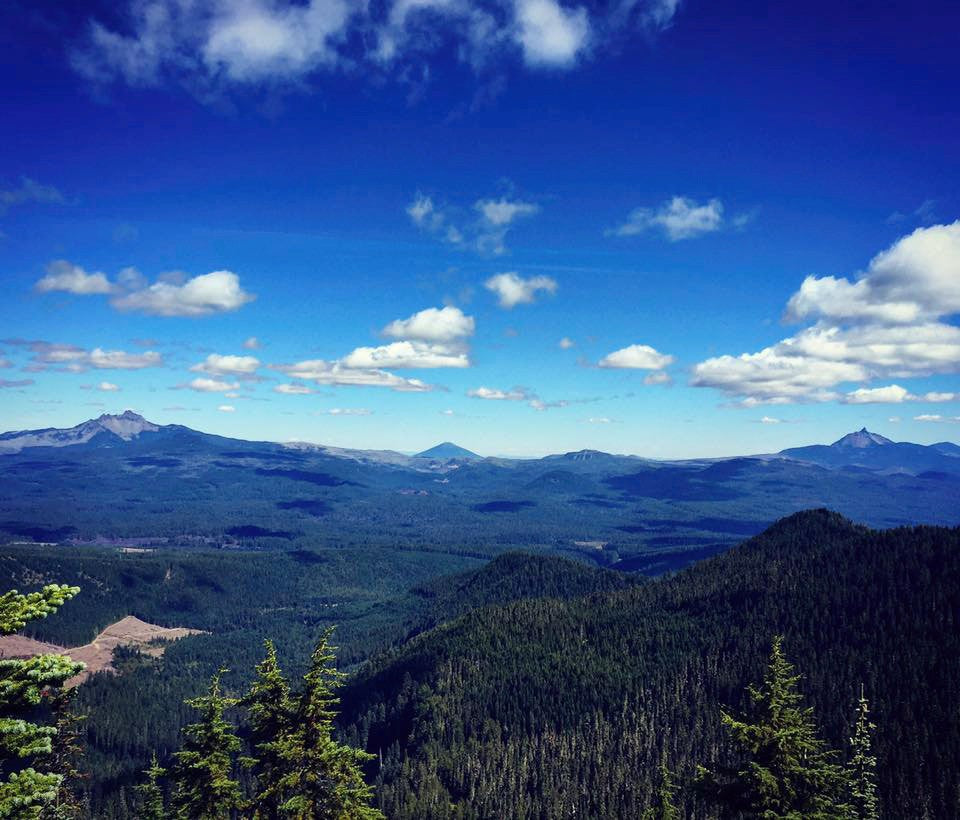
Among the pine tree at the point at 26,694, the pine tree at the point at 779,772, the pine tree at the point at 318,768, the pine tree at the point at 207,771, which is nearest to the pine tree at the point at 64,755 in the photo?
the pine tree at the point at 207,771

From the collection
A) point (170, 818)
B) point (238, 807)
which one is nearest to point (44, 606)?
point (238, 807)

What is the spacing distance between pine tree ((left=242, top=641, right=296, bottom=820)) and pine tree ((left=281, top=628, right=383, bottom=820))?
1.73ft

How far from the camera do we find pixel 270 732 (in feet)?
121

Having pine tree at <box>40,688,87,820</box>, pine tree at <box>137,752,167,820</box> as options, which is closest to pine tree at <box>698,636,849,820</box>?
pine tree at <box>40,688,87,820</box>

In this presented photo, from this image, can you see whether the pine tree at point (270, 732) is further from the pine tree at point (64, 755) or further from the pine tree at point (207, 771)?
the pine tree at point (64, 755)

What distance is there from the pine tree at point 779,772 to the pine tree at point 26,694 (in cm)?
2778

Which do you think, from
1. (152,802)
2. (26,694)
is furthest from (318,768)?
(152,802)

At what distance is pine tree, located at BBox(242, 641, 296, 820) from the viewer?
35.4 meters

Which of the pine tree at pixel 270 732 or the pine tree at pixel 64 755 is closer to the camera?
the pine tree at pixel 270 732

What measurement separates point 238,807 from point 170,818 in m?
6.07

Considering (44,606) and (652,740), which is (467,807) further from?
(44,606)

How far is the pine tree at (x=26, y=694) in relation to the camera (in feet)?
59.6

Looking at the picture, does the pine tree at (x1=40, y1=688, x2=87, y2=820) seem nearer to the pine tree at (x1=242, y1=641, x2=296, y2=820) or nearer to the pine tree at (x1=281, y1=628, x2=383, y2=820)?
the pine tree at (x1=242, y1=641, x2=296, y2=820)

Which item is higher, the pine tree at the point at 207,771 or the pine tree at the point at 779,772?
the pine tree at the point at 779,772
